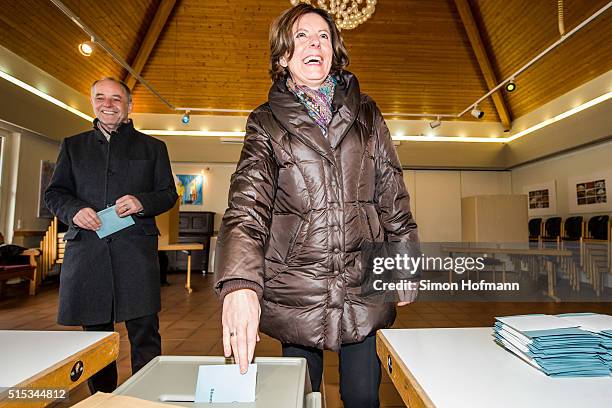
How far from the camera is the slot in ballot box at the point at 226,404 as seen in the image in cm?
79

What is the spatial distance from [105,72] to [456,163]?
8640 mm

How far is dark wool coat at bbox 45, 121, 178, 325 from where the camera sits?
174 cm

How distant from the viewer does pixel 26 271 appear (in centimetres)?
570

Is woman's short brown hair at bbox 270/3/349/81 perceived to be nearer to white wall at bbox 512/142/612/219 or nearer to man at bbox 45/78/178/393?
man at bbox 45/78/178/393

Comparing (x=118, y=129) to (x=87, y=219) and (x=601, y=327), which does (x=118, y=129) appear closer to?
(x=87, y=219)

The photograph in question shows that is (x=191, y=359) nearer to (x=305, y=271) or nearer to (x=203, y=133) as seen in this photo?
(x=305, y=271)

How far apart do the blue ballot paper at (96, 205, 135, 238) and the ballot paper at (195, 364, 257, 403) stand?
1175 mm

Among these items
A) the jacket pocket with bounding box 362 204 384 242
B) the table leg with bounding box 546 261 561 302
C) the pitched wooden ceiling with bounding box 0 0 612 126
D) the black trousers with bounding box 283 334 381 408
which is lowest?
the table leg with bounding box 546 261 561 302

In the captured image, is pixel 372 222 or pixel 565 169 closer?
pixel 372 222

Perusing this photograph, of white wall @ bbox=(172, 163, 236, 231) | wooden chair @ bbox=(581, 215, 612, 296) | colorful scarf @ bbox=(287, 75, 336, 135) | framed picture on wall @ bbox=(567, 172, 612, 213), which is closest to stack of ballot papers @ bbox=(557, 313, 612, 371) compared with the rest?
colorful scarf @ bbox=(287, 75, 336, 135)

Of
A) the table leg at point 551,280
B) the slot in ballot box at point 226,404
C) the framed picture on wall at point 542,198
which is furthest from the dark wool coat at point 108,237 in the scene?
the framed picture on wall at point 542,198

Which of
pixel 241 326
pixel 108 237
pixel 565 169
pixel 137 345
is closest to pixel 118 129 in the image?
pixel 108 237

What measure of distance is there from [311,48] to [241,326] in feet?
2.67

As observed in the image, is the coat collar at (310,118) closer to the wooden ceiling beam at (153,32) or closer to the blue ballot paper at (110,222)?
the blue ballot paper at (110,222)
